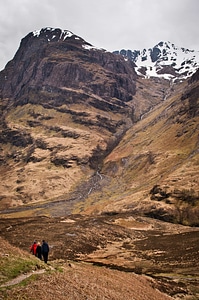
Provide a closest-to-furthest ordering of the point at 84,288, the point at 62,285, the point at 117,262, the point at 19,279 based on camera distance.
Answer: the point at 19,279, the point at 62,285, the point at 84,288, the point at 117,262

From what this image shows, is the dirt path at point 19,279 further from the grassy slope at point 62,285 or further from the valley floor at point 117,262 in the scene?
the valley floor at point 117,262

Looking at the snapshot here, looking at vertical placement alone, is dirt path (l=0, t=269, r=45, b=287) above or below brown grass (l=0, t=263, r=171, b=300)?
above

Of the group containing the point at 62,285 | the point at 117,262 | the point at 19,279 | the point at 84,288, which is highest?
the point at 19,279

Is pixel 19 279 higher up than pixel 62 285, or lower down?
higher up

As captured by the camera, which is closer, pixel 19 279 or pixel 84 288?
pixel 19 279

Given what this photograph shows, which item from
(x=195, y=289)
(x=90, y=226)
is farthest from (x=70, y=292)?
(x=90, y=226)

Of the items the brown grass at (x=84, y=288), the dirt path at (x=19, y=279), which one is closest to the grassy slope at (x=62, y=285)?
the brown grass at (x=84, y=288)

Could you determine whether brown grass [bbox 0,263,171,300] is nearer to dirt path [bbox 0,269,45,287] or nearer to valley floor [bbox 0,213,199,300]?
valley floor [bbox 0,213,199,300]

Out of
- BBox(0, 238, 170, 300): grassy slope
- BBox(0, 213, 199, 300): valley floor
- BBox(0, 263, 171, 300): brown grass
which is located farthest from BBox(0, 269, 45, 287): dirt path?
BBox(0, 213, 199, 300): valley floor

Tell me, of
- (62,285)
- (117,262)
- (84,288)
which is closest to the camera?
(62,285)

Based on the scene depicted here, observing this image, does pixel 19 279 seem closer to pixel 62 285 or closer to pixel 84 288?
pixel 62 285

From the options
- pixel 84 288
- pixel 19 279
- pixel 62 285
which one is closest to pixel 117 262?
pixel 84 288

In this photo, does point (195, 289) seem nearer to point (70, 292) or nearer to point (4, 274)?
point (70, 292)

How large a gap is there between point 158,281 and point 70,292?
20.6m
